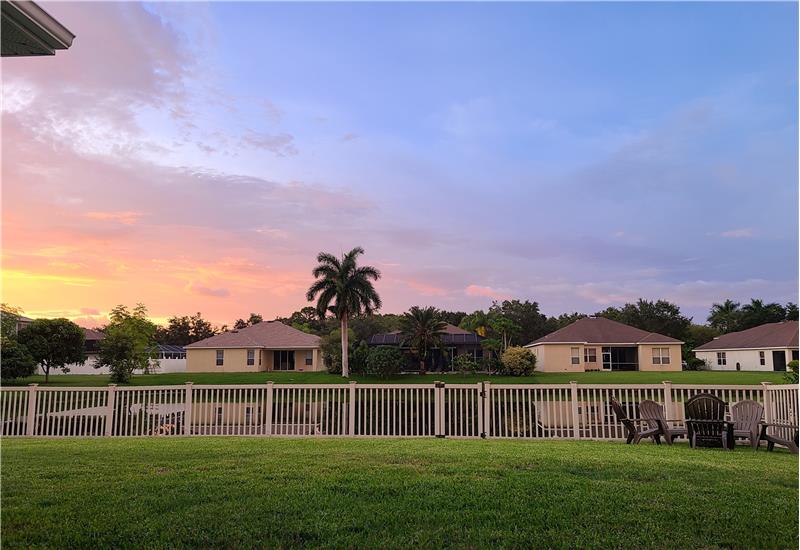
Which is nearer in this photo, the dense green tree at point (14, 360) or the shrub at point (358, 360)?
the dense green tree at point (14, 360)

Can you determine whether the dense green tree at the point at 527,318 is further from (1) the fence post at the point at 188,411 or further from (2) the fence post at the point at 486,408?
(1) the fence post at the point at 188,411

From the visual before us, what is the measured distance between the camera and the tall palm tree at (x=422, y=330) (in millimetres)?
42438

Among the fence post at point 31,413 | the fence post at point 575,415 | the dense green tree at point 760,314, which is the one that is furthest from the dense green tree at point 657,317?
the fence post at point 31,413

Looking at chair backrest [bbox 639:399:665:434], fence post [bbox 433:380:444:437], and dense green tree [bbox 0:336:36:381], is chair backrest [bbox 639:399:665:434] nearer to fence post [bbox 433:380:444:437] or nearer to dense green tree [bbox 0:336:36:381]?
fence post [bbox 433:380:444:437]

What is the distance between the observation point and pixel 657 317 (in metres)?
59.3

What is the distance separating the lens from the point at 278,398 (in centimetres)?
1187

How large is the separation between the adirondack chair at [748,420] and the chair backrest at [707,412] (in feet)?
1.23

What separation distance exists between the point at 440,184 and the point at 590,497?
540 inches

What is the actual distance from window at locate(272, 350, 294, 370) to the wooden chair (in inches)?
1506

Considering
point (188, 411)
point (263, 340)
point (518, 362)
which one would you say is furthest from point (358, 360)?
point (188, 411)

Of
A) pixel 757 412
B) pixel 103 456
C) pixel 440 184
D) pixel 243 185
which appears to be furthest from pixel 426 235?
pixel 103 456

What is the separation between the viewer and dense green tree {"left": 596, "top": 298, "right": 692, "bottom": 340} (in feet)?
191

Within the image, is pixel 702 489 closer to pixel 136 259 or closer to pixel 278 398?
pixel 278 398

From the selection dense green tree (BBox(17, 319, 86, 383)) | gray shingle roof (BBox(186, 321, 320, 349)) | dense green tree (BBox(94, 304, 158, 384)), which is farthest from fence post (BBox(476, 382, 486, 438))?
dense green tree (BBox(17, 319, 86, 383))
